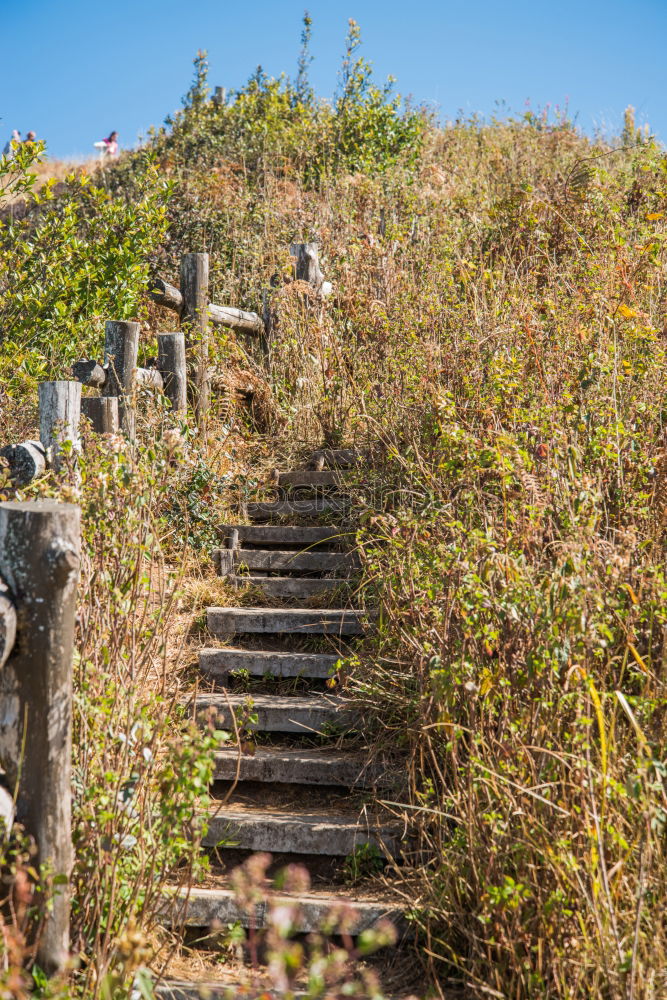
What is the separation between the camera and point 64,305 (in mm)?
5777

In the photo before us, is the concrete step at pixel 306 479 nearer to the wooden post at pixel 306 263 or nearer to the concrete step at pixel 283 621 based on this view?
the concrete step at pixel 283 621

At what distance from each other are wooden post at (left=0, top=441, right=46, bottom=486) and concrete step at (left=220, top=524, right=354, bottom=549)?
2.49 metres

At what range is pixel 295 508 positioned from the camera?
21.2ft

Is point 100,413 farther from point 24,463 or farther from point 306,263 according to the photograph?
point 306,263

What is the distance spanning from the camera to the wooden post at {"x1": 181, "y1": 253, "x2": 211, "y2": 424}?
7.13m

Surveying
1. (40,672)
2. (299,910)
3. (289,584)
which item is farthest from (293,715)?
(40,672)

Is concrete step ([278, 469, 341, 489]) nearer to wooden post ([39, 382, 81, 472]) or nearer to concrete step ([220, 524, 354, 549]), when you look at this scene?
concrete step ([220, 524, 354, 549])

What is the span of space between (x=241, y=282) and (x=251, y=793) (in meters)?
5.97

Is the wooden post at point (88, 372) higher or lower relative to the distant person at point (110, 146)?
lower

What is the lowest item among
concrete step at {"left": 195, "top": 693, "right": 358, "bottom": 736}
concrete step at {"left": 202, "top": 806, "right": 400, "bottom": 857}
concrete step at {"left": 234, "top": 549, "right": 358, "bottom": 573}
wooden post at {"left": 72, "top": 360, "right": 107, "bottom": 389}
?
concrete step at {"left": 202, "top": 806, "right": 400, "bottom": 857}

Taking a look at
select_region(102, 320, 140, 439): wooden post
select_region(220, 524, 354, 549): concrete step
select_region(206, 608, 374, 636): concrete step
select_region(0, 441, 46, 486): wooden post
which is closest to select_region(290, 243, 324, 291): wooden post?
select_region(220, 524, 354, 549): concrete step

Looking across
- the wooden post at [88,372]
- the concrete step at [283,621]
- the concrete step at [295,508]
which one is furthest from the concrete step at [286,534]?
the wooden post at [88,372]

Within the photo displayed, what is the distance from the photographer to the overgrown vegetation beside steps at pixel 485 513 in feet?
9.14

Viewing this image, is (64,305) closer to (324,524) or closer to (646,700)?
(324,524)
